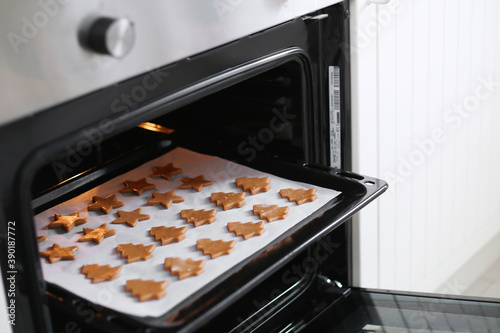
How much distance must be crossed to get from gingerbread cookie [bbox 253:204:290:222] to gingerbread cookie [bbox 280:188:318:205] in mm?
25

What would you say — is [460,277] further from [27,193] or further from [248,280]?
[27,193]

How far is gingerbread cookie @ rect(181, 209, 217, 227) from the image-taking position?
95 centimetres

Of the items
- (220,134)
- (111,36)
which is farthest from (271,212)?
(111,36)

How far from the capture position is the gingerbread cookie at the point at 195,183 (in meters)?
1.05

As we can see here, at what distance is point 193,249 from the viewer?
90 cm

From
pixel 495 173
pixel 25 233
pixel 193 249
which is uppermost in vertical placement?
pixel 25 233

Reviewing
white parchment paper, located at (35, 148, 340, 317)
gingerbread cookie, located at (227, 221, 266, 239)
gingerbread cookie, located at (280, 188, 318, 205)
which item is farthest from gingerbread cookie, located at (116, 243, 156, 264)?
gingerbread cookie, located at (280, 188, 318, 205)

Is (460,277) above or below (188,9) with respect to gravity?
below

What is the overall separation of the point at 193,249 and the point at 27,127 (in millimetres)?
309

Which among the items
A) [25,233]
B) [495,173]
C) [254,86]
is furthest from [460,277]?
[25,233]

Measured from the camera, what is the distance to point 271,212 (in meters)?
0.95

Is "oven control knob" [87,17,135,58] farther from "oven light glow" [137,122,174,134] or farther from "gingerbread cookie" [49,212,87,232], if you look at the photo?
"oven light glow" [137,122,174,134]

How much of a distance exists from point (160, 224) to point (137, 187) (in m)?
0.12

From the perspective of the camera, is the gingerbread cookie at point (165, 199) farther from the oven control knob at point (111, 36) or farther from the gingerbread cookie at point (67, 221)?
the oven control knob at point (111, 36)
